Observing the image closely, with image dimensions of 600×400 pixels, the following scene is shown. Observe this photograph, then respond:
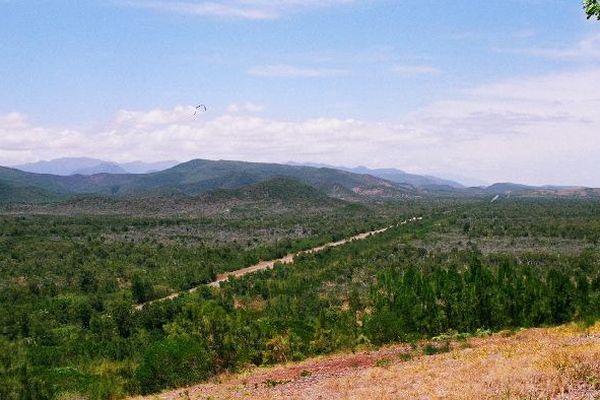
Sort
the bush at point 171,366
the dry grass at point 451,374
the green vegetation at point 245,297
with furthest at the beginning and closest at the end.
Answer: the green vegetation at point 245,297
the bush at point 171,366
the dry grass at point 451,374

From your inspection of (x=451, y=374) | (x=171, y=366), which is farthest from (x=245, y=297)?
(x=451, y=374)

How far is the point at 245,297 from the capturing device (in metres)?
46.0

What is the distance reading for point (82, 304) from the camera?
4128 centimetres

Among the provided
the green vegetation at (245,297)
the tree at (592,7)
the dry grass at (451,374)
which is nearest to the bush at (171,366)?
the green vegetation at (245,297)

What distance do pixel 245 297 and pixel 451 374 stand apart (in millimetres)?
29953

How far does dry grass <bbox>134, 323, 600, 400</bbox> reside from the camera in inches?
592

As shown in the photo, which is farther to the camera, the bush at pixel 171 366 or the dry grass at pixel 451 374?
the bush at pixel 171 366

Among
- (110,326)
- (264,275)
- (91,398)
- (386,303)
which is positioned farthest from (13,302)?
(386,303)

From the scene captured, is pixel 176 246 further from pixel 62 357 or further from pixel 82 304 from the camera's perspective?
pixel 62 357

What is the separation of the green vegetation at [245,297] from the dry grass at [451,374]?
2539 mm

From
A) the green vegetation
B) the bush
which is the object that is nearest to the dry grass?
the bush

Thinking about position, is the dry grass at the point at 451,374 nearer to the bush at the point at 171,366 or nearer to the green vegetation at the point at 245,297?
the bush at the point at 171,366

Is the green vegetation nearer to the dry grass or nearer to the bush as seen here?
the bush

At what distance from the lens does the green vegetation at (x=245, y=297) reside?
27016 millimetres
